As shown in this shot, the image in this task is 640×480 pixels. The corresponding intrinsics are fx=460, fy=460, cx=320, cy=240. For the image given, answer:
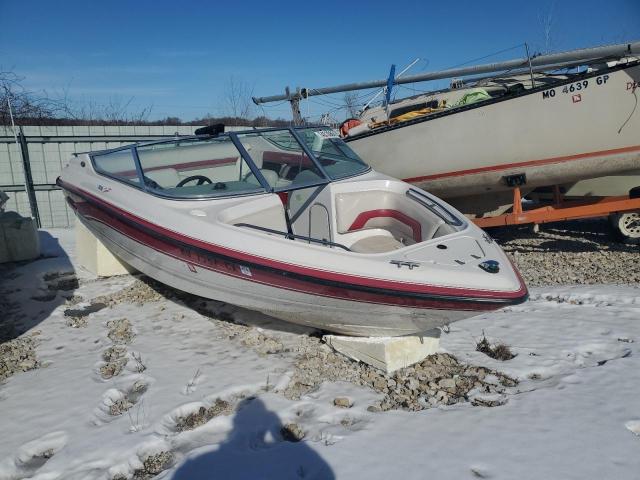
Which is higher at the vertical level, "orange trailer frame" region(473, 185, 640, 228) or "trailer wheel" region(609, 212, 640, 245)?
"orange trailer frame" region(473, 185, 640, 228)

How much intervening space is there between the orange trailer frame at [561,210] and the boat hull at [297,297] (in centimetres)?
318

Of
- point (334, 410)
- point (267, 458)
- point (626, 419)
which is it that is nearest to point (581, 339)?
point (626, 419)

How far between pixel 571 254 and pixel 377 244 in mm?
3156

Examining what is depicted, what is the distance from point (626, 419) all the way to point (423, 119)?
430 cm

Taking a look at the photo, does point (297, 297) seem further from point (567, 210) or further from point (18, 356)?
point (567, 210)

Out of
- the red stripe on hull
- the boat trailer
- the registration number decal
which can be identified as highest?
the registration number decal

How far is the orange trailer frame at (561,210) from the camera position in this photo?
17.3 ft

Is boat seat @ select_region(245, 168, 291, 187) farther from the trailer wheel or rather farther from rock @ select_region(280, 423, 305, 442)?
the trailer wheel

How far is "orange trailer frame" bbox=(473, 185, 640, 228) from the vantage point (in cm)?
527

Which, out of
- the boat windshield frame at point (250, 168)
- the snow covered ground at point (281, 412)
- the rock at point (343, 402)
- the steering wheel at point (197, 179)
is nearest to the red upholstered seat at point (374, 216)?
the boat windshield frame at point (250, 168)

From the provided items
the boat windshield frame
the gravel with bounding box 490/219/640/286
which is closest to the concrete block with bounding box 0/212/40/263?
the boat windshield frame

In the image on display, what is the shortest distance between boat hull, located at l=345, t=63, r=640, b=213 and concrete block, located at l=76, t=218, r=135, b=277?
3.73m

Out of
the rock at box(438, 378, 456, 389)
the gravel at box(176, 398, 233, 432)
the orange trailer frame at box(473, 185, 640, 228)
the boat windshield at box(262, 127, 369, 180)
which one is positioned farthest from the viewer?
the orange trailer frame at box(473, 185, 640, 228)

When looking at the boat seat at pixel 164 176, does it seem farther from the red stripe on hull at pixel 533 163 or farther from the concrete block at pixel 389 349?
the red stripe on hull at pixel 533 163
